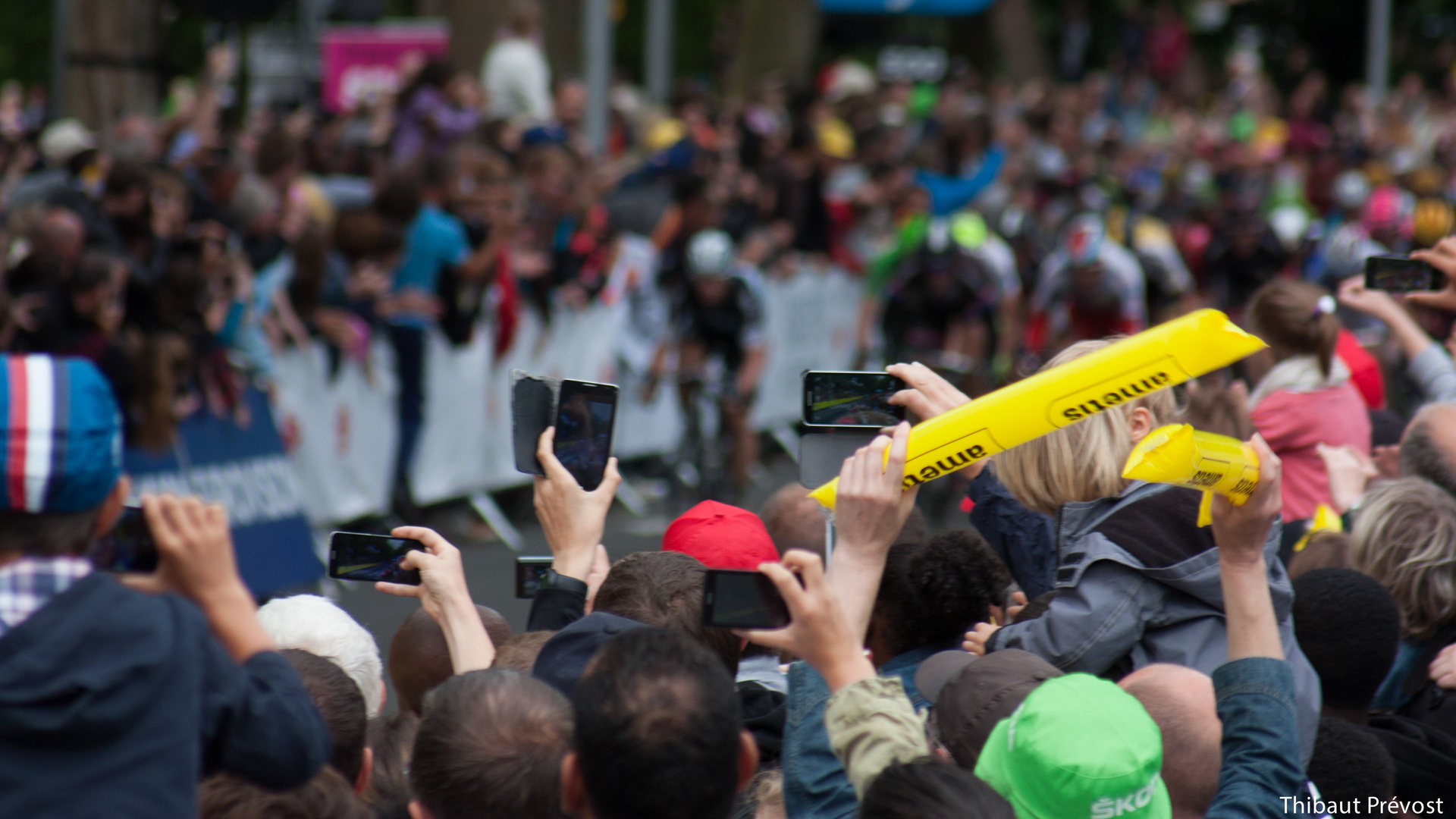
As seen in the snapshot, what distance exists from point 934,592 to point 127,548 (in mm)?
1748

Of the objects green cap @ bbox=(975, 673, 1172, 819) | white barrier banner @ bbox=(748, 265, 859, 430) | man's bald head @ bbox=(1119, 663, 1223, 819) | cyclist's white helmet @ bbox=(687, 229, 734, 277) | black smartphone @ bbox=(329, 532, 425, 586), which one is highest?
black smartphone @ bbox=(329, 532, 425, 586)

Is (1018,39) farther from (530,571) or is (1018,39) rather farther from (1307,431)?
(530,571)

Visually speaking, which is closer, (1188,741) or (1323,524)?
(1188,741)

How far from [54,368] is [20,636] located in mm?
340

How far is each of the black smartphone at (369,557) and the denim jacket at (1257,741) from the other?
1444mm

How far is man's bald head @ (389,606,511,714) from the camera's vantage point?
11.6ft

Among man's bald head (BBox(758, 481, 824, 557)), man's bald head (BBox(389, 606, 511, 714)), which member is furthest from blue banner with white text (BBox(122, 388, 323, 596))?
man's bald head (BBox(389, 606, 511, 714))

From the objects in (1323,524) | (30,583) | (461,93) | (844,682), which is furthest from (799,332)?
(30,583)

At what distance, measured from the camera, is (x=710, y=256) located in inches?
448

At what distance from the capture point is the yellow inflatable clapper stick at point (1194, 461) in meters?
2.45

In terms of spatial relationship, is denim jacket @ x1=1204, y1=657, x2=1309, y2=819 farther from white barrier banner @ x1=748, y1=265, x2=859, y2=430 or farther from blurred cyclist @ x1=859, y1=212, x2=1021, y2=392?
white barrier banner @ x1=748, y1=265, x2=859, y2=430

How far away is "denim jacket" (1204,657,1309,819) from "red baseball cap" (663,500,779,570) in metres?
1.26

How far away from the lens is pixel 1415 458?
468cm

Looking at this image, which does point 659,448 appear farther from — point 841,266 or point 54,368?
point 54,368
